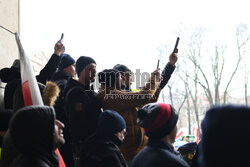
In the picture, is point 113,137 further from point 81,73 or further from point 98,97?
point 81,73

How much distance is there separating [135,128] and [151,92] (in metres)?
0.41

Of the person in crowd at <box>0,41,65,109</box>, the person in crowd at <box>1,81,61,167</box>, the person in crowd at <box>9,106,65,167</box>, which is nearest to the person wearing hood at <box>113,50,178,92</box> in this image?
the person in crowd at <box>0,41,65,109</box>

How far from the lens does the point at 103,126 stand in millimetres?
2918

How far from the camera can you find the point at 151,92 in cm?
355

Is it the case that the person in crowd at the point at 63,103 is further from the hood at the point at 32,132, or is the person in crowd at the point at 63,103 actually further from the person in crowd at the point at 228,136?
the person in crowd at the point at 228,136

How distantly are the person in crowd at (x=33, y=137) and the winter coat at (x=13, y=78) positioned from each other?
124 cm

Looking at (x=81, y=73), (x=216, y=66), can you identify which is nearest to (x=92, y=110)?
(x=81, y=73)

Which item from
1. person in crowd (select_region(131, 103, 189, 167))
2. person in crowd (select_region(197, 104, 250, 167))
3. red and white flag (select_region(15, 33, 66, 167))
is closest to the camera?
person in crowd (select_region(197, 104, 250, 167))

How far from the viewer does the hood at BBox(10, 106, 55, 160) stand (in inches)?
79.0

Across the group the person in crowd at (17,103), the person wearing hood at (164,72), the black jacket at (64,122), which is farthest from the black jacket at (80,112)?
the person wearing hood at (164,72)

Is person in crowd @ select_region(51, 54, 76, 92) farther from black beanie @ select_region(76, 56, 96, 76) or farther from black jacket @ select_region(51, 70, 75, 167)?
black beanie @ select_region(76, 56, 96, 76)

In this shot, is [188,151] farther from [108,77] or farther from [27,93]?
[27,93]

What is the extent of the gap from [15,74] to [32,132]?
1.61 metres

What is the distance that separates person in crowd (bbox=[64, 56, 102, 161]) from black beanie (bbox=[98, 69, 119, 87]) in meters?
0.10
